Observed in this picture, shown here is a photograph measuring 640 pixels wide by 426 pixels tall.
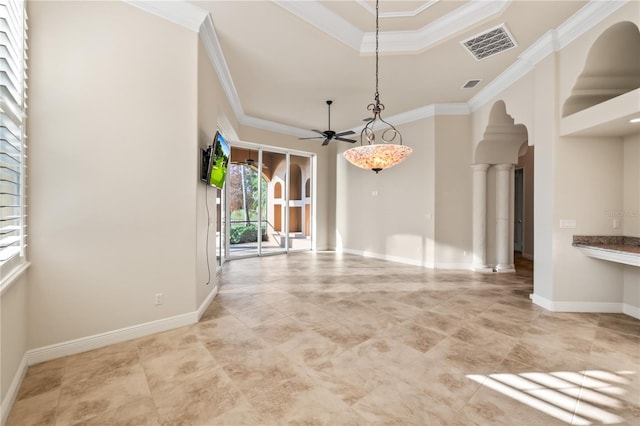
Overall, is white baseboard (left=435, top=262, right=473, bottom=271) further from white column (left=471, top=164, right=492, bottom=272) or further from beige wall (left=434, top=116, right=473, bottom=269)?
white column (left=471, top=164, right=492, bottom=272)

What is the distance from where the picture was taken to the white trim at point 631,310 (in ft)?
10.9

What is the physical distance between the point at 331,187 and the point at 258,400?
23.6 feet

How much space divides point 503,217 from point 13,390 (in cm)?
742

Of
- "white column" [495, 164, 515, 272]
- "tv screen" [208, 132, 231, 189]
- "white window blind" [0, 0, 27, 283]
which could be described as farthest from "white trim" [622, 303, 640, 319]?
"white window blind" [0, 0, 27, 283]

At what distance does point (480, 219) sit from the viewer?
5.77m

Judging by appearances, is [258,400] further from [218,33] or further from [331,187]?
[331,187]

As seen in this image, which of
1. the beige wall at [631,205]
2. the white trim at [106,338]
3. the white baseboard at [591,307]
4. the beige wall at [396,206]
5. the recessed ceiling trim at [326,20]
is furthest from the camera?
the beige wall at [396,206]

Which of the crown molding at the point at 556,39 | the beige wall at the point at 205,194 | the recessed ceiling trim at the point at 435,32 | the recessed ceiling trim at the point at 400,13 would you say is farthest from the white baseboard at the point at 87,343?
the crown molding at the point at 556,39

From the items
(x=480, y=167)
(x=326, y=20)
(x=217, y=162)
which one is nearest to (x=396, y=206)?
(x=480, y=167)

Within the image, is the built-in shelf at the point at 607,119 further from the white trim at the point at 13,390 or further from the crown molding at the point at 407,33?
the white trim at the point at 13,390

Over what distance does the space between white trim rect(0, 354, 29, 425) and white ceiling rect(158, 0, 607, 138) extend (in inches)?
150

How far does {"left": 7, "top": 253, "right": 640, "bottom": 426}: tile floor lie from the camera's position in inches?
69.2

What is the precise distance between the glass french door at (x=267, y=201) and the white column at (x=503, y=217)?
495 cm

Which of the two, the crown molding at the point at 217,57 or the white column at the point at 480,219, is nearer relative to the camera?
the crown molding at the point at 217,57
